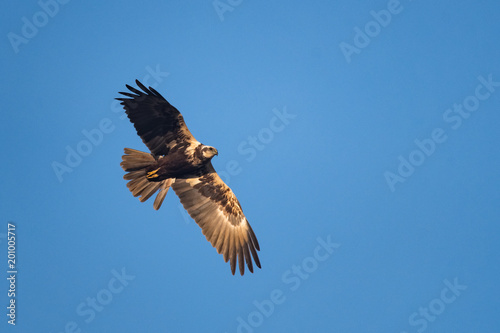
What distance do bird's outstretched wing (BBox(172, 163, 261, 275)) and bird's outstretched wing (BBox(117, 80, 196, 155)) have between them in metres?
1.18

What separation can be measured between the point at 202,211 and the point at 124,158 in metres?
2.38

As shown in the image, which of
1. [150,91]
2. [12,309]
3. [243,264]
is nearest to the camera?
[150,91]

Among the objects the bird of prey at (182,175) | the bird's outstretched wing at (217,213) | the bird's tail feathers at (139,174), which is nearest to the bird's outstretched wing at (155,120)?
the bird of prey at (182,175)

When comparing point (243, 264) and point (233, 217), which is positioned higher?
point (233, 217)

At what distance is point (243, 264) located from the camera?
670 inches

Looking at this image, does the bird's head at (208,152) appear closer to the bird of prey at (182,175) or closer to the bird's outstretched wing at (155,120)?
the bird of prey at (182,175)

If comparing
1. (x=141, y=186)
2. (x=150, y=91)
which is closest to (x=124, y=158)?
(x=141, y=186)

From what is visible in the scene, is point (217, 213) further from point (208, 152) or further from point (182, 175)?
point (208, 152)

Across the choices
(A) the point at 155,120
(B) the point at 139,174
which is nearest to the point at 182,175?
(B) the point at 139,174

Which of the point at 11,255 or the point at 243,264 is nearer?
the point at 243,264

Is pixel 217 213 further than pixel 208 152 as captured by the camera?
Yes

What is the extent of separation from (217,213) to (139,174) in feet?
7.30

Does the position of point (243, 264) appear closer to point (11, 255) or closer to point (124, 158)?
point (124, 158)

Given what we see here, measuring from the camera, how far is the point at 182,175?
56.6 ft
